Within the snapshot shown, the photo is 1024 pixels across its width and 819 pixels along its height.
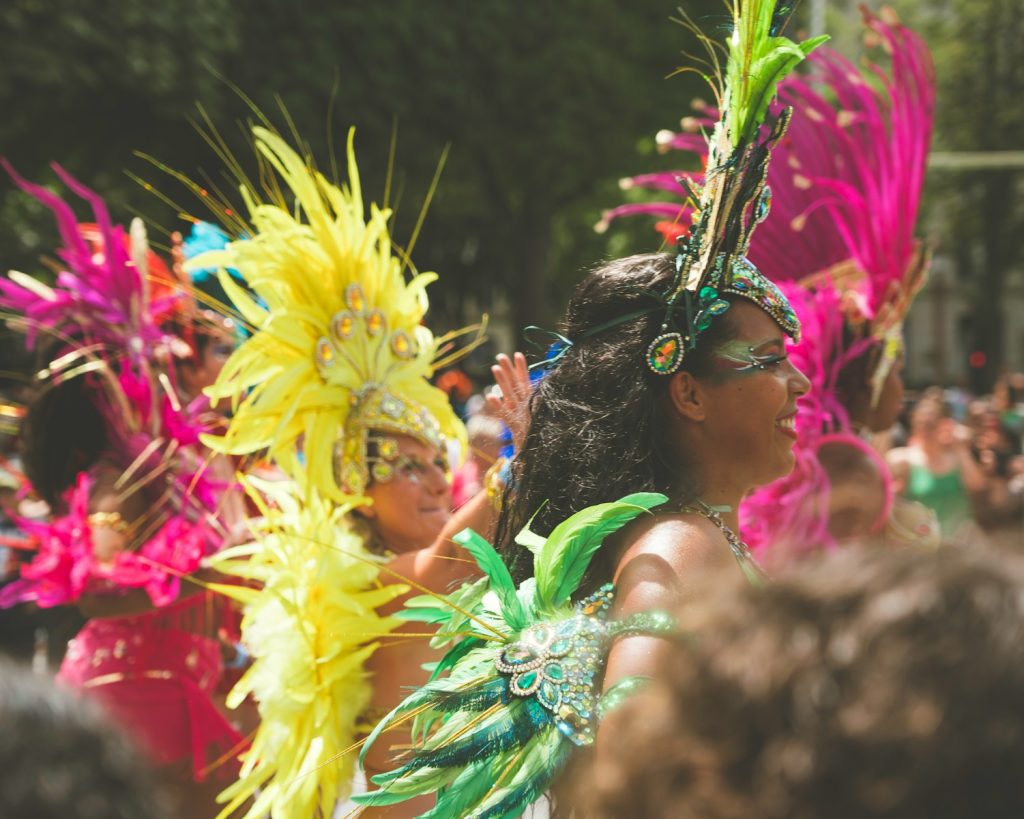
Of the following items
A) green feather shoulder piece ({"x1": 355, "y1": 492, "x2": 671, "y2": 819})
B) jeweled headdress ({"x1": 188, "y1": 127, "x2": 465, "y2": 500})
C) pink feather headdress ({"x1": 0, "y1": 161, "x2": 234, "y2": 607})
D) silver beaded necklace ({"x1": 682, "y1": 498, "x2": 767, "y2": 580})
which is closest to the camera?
green feather shoulder piece ({"x1": 355, "y1": 492, "x2": 671, "y2": 819})

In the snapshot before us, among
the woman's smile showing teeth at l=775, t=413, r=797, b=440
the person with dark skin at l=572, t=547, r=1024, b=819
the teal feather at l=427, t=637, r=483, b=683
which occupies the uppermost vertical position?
the person with dark skin at l=572, t=547, r=1024, b=819

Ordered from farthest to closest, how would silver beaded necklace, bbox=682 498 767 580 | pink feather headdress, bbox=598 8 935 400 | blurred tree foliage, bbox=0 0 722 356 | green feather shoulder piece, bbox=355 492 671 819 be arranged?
blurred tree foliage, bbox=0 0 722 356 → pink feather headdress, bbox=598 8 935 400 → silver beaded necklace, bbox=682 498 767 580 → green feather shoulder piece, bbox=355 492 671 819

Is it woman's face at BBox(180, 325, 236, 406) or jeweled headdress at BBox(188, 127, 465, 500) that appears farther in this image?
woman's face at BBox(180, 325, 236, 406)

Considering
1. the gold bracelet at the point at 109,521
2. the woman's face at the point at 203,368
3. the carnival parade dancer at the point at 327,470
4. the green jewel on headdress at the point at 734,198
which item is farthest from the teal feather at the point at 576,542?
the woman's face at the point at 203,368

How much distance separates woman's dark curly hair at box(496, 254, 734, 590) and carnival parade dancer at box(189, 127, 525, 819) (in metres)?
0.71

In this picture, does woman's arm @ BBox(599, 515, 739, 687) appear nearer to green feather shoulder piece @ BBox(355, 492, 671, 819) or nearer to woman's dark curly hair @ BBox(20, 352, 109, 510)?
green feather shoulder piece @ BBox(355, 492, 671, 819)

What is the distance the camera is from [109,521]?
13.5ft

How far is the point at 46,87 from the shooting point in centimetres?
988

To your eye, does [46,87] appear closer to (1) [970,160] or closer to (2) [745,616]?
(1) [970,160]

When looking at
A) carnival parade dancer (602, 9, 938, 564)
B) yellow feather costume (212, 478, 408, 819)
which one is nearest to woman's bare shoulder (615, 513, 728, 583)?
yellow feather costume (212, 478, 408, 819)

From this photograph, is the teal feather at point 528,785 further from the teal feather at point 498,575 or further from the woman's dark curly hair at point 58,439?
the woman's dark curly hair at point 58,439

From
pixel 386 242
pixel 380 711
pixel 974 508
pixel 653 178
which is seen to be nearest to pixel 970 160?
pixel 974 508

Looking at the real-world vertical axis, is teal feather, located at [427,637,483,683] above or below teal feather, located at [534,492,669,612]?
below

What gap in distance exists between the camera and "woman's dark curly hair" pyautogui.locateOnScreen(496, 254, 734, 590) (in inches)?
80.9
